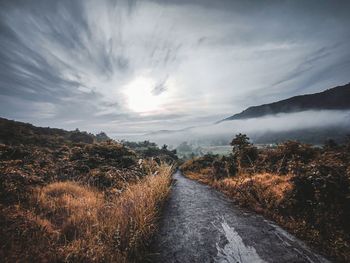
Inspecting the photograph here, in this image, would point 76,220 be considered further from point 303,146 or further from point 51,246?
point 303,146

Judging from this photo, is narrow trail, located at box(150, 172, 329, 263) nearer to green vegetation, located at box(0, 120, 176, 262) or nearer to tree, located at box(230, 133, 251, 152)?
green vegetation, located at box(0, 120, 176, 262)

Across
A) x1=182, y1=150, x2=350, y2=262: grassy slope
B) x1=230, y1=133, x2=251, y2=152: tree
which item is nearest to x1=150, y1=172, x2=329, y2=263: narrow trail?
x1=182, y1=150, x2=350, y2=262: grassy slope

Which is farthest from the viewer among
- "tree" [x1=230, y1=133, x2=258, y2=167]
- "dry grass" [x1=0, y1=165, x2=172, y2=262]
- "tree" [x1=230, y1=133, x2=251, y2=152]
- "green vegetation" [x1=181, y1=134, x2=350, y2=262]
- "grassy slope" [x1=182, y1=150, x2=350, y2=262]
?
"tree" [x1=230, y1=133, x2=251, y2=152]

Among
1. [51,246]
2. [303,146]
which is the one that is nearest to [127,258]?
[51,246]

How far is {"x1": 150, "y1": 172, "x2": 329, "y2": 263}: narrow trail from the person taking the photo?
3.12m

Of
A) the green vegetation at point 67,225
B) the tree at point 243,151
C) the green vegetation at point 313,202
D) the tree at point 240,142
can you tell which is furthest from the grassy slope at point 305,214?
the tree at point 240,142

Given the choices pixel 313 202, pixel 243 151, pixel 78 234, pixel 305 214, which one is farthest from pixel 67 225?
pixel 243 151

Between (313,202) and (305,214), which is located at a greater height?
(313,202)

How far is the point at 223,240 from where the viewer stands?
378 cm

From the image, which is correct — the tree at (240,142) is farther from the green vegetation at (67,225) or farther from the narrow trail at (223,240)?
the green vegetation at (67,225)

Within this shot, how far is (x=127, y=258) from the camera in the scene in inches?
109

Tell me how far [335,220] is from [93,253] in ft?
14.4

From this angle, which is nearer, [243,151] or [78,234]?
[78,234]

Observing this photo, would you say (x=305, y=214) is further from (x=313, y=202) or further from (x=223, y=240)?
(x=223, y=240)
